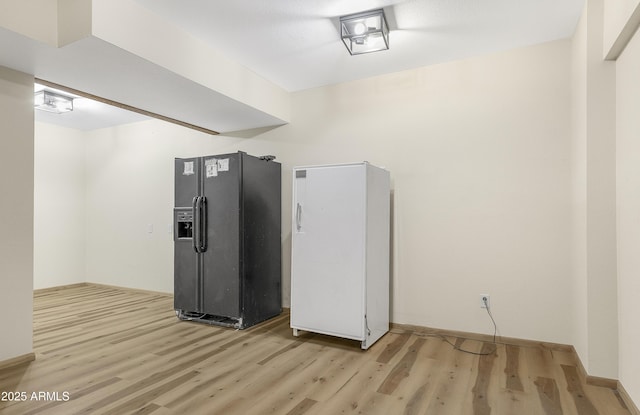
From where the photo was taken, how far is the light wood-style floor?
210 cm

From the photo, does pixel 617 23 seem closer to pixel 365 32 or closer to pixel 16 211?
pixel 365 32

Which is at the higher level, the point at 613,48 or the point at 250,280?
the point at 613,48

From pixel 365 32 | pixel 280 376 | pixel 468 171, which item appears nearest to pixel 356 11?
pixel 365 32

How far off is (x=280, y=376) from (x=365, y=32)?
2.68 m

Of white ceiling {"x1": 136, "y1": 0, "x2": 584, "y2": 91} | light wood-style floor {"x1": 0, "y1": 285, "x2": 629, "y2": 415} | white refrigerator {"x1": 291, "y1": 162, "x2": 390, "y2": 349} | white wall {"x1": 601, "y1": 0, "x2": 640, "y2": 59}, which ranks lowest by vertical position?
light wood-style floor {"x1": 0, "y1": 285, "x2": 629, "y2": 415}

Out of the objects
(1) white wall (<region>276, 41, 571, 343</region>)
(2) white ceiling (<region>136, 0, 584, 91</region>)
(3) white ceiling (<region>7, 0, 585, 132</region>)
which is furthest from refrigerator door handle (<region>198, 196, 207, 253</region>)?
(1) white wall (<region>276, 41, 571, 343</region>)

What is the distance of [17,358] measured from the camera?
8.80 ft

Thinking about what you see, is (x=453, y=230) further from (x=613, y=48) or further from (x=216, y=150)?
(x=216, y=150)

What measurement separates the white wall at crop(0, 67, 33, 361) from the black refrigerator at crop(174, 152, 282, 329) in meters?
1.35

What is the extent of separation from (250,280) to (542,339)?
2.73m

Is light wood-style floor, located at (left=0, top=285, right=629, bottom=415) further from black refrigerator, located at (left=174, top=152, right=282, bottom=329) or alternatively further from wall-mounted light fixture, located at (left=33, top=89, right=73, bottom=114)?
wall-mounted light fixture, located at (left=33, top=89, right=73, bottom=114)

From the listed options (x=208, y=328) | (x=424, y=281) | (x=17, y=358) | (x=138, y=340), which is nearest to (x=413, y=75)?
(x=424, y=281)

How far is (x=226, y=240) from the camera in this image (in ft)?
11.8

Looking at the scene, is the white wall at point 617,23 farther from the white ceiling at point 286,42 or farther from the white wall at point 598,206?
the white ceiling at point 286,42
